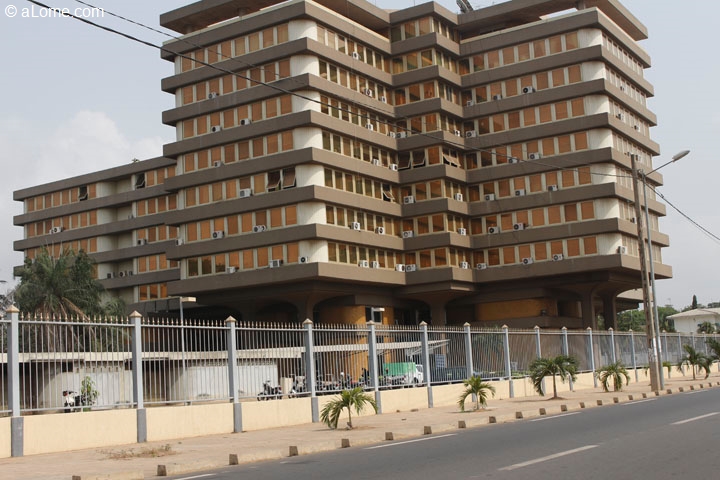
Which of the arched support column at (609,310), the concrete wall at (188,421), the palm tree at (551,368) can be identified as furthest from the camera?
the arched support column at (609,310)

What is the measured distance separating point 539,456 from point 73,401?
8.82m

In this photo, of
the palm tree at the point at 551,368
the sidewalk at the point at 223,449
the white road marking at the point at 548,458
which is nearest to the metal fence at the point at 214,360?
the sidewalk at the point at 223,449

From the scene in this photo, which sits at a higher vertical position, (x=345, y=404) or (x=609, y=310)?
(x=609, y=310)

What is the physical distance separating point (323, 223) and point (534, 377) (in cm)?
2750

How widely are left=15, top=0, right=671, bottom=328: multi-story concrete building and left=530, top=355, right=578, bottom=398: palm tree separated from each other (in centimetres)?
2579

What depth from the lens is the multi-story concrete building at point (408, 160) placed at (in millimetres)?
57125

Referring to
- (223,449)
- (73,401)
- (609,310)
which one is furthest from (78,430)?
(609,310)

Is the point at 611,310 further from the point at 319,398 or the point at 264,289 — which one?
the point at 319,398

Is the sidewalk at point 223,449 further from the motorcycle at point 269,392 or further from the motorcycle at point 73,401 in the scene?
the motorcycle at point 269,392

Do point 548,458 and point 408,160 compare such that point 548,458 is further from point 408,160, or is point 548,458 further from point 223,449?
point 408,160

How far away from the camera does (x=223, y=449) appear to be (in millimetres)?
15453

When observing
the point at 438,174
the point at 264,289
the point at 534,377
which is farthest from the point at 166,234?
the point at 534,377

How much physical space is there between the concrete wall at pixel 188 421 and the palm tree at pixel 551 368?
44.2 feet

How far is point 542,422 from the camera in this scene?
1931cm
